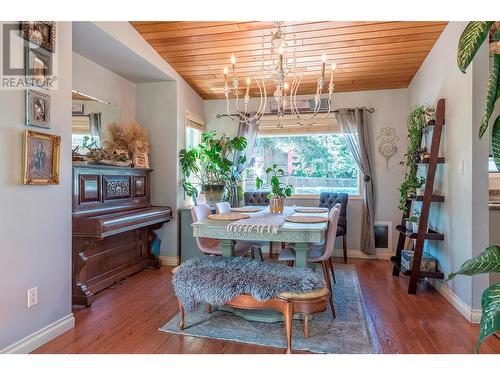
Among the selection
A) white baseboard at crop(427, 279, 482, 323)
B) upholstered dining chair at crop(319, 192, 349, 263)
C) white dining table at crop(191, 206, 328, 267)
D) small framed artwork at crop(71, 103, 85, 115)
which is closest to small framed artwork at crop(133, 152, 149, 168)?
small framed artwork at crop(71, 103, 85, 115)

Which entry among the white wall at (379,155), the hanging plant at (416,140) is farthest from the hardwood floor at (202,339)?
the white wall at (379,155)

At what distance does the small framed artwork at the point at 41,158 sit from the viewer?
75.6 inches

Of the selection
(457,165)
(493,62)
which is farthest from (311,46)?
(493,62)

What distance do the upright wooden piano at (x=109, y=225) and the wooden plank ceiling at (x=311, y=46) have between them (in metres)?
1.52

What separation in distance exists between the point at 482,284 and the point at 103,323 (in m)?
3.01

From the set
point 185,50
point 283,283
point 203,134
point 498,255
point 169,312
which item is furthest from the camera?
point 203,134

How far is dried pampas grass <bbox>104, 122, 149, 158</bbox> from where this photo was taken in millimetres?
3520

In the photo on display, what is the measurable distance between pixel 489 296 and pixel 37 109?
2624mm

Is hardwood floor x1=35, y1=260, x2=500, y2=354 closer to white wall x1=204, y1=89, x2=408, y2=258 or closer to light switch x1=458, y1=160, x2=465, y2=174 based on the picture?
light switch x1=458, y1=160, x2=465, y2=174

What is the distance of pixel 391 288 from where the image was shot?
3.16m
